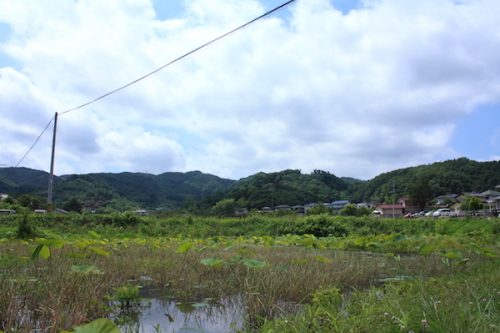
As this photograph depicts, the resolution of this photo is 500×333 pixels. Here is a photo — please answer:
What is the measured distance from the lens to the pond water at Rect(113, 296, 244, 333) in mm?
3596

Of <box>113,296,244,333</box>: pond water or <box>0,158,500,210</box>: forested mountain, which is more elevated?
<box>0,158,500,210</box>: forested mountain

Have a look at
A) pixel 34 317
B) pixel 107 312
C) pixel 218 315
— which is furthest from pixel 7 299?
pixel 218 315

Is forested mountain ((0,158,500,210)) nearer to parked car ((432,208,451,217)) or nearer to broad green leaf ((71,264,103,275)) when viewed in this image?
parked car ((432,208,451,217))

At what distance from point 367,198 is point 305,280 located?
9303 cm

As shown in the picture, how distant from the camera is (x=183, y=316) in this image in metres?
4.05

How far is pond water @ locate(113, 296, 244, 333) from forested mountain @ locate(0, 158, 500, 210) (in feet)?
155

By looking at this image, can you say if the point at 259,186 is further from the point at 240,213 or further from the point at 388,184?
the point at 240,213

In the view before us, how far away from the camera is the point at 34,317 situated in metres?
3.45

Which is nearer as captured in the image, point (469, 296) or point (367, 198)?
point (469, 296)


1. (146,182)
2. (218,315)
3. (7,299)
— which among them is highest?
(146,182)

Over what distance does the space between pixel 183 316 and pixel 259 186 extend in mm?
70643

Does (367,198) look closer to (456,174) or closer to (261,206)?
(456,174)

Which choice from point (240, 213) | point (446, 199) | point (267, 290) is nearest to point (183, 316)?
point (267, 290)

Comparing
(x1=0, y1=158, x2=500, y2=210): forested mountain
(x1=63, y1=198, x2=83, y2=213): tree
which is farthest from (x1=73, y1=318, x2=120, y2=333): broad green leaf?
(x1=0, y1=158, x2=500, y2=210): forested mountain
